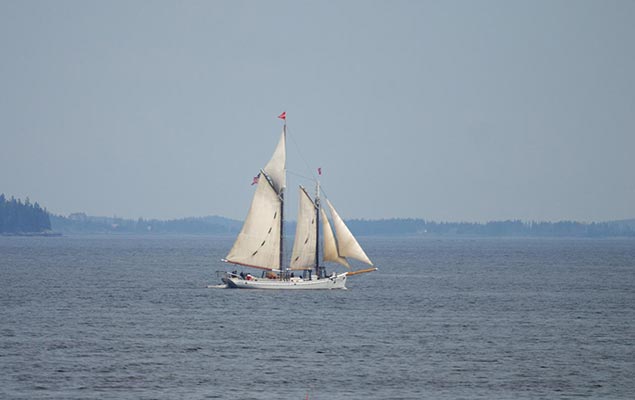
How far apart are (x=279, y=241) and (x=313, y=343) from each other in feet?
134

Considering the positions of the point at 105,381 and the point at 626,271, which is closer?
the point at 105,381

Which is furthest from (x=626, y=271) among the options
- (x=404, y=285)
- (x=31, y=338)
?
(x=31, y=338)

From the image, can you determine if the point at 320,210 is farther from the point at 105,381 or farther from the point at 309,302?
the point at 105,381

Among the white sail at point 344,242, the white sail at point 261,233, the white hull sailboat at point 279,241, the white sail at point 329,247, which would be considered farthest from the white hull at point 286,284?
the white sail at point 344,242

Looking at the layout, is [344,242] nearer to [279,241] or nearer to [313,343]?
[279,241]

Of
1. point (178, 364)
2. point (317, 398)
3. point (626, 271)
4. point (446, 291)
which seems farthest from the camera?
point (626, 271)

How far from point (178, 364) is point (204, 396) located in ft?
29.9

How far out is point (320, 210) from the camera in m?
106

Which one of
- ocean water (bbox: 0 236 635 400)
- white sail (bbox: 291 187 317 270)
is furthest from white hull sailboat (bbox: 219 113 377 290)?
ocean water (bbox: 0 236 635 400)

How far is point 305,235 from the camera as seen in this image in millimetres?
105125

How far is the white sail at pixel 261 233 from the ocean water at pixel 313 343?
14.5 feet

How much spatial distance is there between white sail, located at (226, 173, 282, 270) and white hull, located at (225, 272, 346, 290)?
202cm

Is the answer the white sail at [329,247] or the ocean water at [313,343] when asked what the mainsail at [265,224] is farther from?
the white sail at [329,247]

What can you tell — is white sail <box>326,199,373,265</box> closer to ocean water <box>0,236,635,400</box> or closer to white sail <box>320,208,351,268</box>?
white sail <box>320,208,351,268</box>
